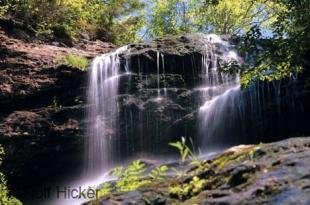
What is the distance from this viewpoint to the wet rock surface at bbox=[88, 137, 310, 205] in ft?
11.0

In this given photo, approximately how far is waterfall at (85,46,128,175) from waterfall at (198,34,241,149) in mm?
2662

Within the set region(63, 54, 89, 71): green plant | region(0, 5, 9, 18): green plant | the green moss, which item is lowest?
the green moss

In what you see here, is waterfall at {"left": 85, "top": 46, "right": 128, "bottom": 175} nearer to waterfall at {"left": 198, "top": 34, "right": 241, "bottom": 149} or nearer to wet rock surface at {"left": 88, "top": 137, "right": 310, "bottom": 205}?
waterfall at {"left": 198, "top": 34, "right": 241, "bottom": 149}

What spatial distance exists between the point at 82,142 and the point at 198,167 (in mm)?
12005

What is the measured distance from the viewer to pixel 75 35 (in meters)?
21.4

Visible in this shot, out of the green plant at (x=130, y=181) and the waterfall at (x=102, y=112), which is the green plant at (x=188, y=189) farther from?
the waterfall at (x=102, y=112)

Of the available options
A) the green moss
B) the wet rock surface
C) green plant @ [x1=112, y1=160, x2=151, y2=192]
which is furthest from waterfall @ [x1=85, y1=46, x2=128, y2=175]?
the wet rock surface

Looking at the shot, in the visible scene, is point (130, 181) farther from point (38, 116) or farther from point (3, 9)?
point (3, 9)

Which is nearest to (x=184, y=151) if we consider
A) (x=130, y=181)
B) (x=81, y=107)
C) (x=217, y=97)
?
(x=130, y=181)

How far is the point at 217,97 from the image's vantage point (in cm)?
1550

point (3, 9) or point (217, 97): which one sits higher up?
point (3, 9)

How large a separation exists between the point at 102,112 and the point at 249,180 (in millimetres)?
12869

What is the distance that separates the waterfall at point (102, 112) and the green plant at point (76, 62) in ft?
1.07

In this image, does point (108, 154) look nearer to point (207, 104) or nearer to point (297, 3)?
point (207, 104)
